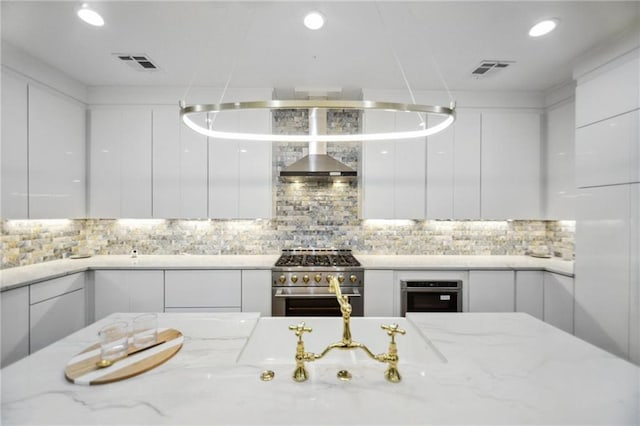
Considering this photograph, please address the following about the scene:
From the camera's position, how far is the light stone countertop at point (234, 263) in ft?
8.41

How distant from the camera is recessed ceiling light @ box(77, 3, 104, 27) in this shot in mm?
1889

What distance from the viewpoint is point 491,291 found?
2.80m

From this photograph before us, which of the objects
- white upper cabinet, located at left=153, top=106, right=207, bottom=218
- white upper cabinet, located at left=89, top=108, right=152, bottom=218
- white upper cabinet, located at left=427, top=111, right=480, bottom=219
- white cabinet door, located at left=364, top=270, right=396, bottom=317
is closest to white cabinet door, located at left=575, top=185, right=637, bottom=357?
white upper cabinet, located at left=427, top=111, right=480, bottom=219

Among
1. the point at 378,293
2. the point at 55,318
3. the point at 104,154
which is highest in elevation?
the point at 104,154

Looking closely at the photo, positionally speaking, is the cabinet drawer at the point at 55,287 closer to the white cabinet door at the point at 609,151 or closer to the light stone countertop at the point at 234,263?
the light stone countertop at the point at 234,263

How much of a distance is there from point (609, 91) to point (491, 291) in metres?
1.81

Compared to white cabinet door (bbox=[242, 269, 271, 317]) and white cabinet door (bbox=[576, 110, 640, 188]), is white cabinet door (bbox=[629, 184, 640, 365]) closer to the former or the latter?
white cabinet door (bbox=[576, 110, 640, 188])

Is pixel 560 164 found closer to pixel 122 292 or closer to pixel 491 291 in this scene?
pixel 491 291

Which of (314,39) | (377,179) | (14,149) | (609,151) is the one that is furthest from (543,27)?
(14,149)

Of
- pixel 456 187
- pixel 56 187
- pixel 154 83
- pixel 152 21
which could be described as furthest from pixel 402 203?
pixel 56 187

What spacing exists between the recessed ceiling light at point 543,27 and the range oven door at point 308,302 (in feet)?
7.78

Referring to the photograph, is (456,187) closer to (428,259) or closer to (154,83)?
Answer: (428,259)

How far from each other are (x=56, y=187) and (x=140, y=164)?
27.8 inches

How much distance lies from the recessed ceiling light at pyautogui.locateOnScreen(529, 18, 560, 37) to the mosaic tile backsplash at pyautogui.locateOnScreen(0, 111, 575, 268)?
171 centimetres
